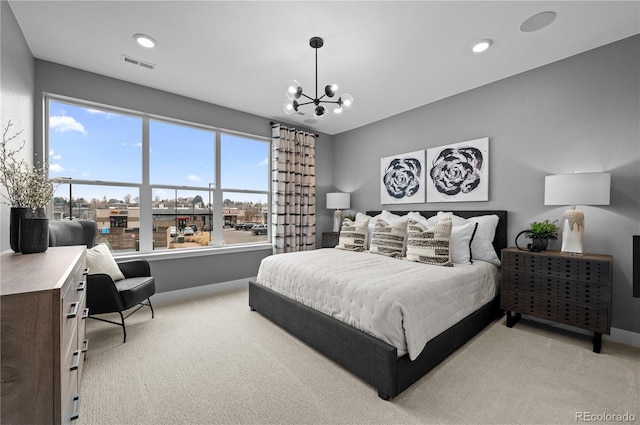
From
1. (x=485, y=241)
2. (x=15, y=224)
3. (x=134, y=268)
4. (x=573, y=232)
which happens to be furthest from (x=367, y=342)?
(x=134, y=268)

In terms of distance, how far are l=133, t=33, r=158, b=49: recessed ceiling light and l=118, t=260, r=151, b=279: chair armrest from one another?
7.40 ft

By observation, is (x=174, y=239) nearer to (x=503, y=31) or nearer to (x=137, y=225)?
(x=137, y=225)

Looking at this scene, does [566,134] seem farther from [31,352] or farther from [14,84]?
[14,84]

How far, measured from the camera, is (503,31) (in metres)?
2.40

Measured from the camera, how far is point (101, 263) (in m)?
2.61

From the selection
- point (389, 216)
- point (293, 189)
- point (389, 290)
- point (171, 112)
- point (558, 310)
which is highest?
point (171, 112)

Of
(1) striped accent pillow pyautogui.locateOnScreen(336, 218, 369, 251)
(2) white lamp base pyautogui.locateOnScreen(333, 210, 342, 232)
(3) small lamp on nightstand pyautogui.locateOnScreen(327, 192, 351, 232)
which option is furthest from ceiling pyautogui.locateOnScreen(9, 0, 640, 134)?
(2) white lamp base pyautogui.locateOnScreen(333, 210, 342, 232)

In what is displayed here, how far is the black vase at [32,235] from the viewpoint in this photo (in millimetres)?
1716

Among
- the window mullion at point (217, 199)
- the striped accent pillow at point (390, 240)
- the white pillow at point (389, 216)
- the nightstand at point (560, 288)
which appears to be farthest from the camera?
the window mullion at point (217, 199)

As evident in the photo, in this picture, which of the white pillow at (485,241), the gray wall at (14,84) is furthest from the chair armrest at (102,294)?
the white pillow at (485,241)

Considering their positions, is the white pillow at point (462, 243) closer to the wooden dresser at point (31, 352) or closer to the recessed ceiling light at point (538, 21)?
the recessed ceiling light at point (538, 21)

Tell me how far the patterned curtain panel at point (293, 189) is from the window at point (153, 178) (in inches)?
11.7

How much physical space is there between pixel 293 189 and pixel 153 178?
2134 millimetres

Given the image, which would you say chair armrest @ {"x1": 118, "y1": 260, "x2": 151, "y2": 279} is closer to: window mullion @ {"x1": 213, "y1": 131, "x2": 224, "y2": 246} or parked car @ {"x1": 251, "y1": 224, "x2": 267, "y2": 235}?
window mullion @ {"x1": 213, "y1": 131, "x2": 224, "y2": 246}
